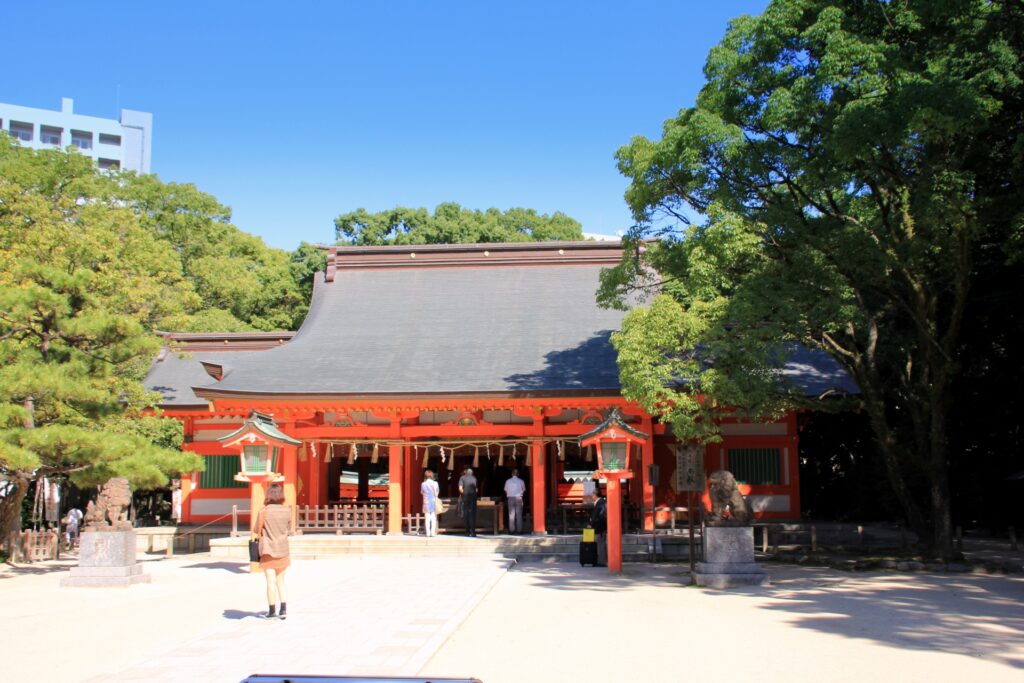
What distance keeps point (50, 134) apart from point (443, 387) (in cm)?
7636

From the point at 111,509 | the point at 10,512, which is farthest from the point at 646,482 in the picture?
the point at 10,512

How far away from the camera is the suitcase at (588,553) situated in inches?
624

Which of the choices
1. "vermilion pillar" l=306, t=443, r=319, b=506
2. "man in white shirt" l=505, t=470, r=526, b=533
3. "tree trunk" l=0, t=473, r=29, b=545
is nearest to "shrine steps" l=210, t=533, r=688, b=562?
"man in white shirt" l=505, t=470, r=526, b=533

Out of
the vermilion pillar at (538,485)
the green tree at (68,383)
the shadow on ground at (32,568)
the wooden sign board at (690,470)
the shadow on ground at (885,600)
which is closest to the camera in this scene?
the shadow on ground at (885,600)

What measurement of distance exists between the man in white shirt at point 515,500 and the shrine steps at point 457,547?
89 cm

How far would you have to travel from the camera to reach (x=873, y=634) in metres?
8.73

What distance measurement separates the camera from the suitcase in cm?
1585

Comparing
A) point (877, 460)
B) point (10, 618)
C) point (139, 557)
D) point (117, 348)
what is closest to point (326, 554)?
point (139, 557)

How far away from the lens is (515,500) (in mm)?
18500

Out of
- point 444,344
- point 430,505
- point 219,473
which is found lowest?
point 430,505

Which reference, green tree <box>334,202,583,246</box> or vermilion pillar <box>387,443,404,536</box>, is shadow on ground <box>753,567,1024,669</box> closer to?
vermilion pillar <box>387,443,404,536</box>

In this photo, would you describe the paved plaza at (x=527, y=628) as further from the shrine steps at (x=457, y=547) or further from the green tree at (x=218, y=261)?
the green tree at (x=218, y=261)

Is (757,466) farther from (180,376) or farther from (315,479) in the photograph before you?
(180,376)

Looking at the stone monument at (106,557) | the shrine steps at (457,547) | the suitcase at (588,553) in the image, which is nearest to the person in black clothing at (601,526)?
the suitcase at (588,553)
